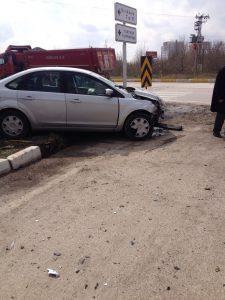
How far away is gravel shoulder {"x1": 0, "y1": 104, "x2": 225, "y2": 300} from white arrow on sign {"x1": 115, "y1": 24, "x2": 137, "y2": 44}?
6.05m

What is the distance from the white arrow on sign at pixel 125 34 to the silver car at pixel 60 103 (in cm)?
421

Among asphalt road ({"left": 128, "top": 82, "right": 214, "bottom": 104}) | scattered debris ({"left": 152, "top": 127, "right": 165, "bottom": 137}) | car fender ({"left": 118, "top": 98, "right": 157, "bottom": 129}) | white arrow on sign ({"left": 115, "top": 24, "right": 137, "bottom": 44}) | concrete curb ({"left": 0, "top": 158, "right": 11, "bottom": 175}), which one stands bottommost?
asphalt road ({"left": 128, "top": 82, "right": 214, "bottom": 104})

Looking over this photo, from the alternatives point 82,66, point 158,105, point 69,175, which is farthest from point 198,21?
point 69,175

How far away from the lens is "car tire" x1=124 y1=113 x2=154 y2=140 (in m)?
8.56

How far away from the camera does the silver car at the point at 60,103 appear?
817cm

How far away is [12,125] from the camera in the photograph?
8281mm

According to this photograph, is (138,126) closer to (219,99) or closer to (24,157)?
(219,99)

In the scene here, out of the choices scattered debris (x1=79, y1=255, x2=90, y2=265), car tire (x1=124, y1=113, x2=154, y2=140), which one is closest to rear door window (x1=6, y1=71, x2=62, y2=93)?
car tire (x1=124, y1=113, x2=154, y2=140)

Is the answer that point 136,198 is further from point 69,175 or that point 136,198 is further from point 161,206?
point 69,175

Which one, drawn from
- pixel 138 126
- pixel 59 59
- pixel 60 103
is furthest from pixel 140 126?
pixel 59 59

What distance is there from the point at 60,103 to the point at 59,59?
30.6 ft

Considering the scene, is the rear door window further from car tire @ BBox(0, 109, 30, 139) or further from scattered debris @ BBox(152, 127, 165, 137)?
scattered debris @ BBox(152, 127, 165, 137)

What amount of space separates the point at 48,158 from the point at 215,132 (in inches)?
153

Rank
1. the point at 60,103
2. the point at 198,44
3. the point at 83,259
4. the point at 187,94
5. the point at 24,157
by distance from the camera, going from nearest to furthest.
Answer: the point at 83,259 < the point at 24,157 < the point at 60,103 < the point at 187,94 < the point at 198,44
